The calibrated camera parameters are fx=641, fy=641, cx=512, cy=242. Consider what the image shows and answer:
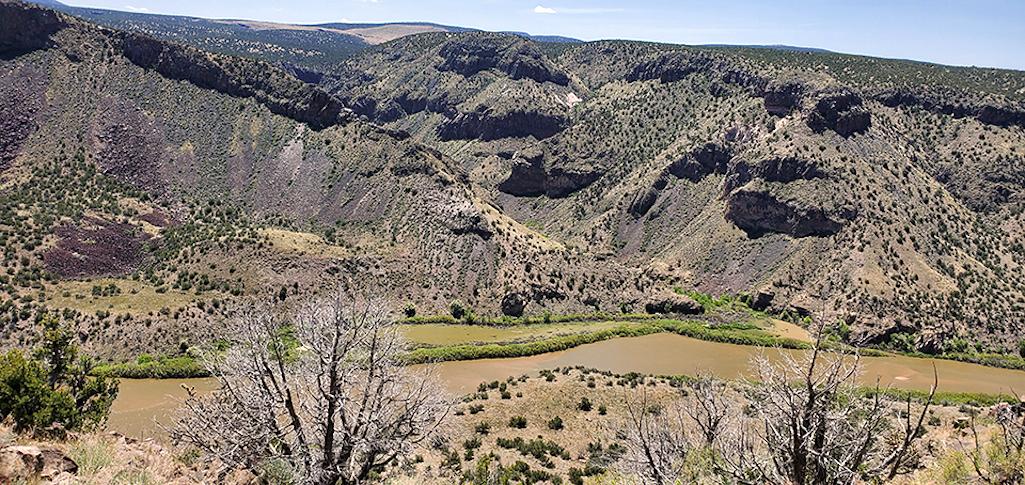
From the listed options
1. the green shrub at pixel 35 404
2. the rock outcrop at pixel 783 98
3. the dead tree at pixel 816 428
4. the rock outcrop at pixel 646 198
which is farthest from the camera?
the rock outcrop at pixel 646 198

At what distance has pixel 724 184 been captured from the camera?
97812 mm

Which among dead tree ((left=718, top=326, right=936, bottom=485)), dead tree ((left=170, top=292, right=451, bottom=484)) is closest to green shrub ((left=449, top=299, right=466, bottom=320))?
dead tree ((left=170, top=292, right=451, bottom=484))

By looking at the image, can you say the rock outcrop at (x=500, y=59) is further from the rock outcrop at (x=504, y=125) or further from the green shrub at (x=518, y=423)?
the green shrub at (x=518, y=423)

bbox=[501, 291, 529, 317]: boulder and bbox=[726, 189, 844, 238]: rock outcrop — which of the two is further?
bbox=[726, 189, 844, 238]: rock outcrop

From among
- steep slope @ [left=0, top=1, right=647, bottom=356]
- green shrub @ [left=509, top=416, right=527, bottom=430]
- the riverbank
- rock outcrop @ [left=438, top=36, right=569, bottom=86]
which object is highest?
rock outcrop @ [left=438, top=36, right=569, bottom=86]

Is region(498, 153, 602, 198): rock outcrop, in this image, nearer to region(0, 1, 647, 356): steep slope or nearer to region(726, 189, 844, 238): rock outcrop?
region(0, 1, 647, 356): steep slope

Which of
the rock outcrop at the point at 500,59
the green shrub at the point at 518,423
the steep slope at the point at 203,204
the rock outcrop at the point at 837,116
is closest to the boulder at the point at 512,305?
the steep slope at the point at 203,204

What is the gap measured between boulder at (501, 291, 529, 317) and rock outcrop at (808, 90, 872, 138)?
53.2 m

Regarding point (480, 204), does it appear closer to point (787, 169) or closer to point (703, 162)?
point (703, 162)

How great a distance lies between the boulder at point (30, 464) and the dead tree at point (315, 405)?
12.8 feet

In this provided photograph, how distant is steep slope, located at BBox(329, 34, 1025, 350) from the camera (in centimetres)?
7525

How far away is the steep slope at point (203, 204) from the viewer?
5794cm

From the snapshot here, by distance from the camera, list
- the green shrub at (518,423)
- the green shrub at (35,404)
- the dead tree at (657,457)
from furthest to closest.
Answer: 1. the green shrub at (518,423)
2. the green shrub at (35,404)
3. the dead tree at (657,457)

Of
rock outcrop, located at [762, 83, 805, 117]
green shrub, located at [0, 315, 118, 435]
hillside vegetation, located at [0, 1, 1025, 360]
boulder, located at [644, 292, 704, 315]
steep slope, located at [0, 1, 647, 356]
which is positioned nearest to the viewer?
green shrub, located at [0, 315, 118, 435]
